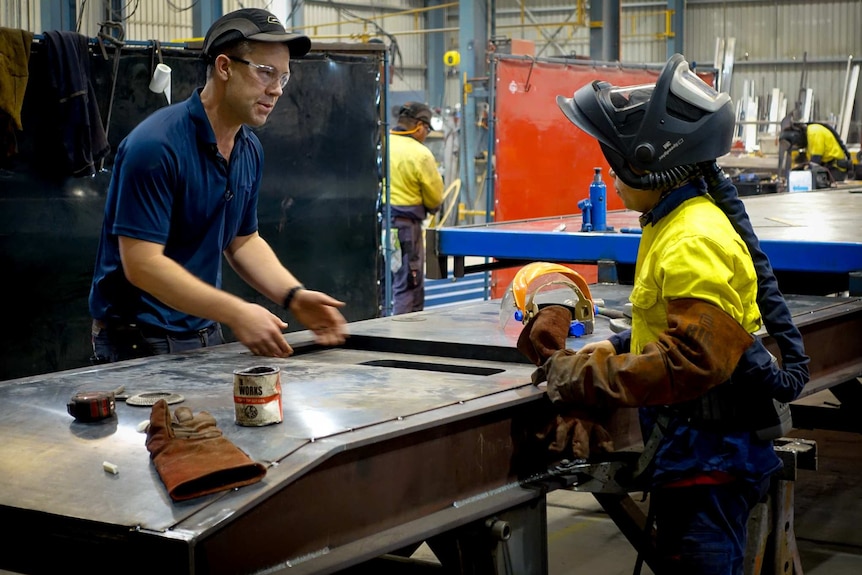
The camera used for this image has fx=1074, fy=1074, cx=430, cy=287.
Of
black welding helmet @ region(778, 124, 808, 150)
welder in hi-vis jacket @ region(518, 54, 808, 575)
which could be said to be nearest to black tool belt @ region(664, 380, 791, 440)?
welder in hi-vis jacket @ region(518, 54, 808, 575)

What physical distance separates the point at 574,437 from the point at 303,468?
2.63 ft

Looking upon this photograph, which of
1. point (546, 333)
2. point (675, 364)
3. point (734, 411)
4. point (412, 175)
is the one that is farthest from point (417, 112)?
point (675, 364)

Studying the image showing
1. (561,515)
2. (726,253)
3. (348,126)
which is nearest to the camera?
(726,253)

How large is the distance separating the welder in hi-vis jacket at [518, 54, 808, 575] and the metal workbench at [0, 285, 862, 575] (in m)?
0.23

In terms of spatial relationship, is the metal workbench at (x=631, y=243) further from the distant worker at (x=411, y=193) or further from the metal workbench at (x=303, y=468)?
the distant worker at (x=411, y=193)

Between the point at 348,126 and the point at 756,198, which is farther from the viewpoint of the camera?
the point at 756,198

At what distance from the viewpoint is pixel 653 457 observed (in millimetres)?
2373

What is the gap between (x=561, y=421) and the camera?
2.45 metres

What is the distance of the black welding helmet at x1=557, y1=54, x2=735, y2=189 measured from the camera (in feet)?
7.55

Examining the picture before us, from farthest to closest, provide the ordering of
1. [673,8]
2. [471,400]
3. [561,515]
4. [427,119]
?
[673,8] < [427,119] < [561,515] < [471,400]

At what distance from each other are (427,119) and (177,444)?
668cm

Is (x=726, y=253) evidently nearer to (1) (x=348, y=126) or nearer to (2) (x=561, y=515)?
(2) (x=561, y=515)

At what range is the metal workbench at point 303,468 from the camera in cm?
173

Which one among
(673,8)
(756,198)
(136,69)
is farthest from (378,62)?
(673,8)
